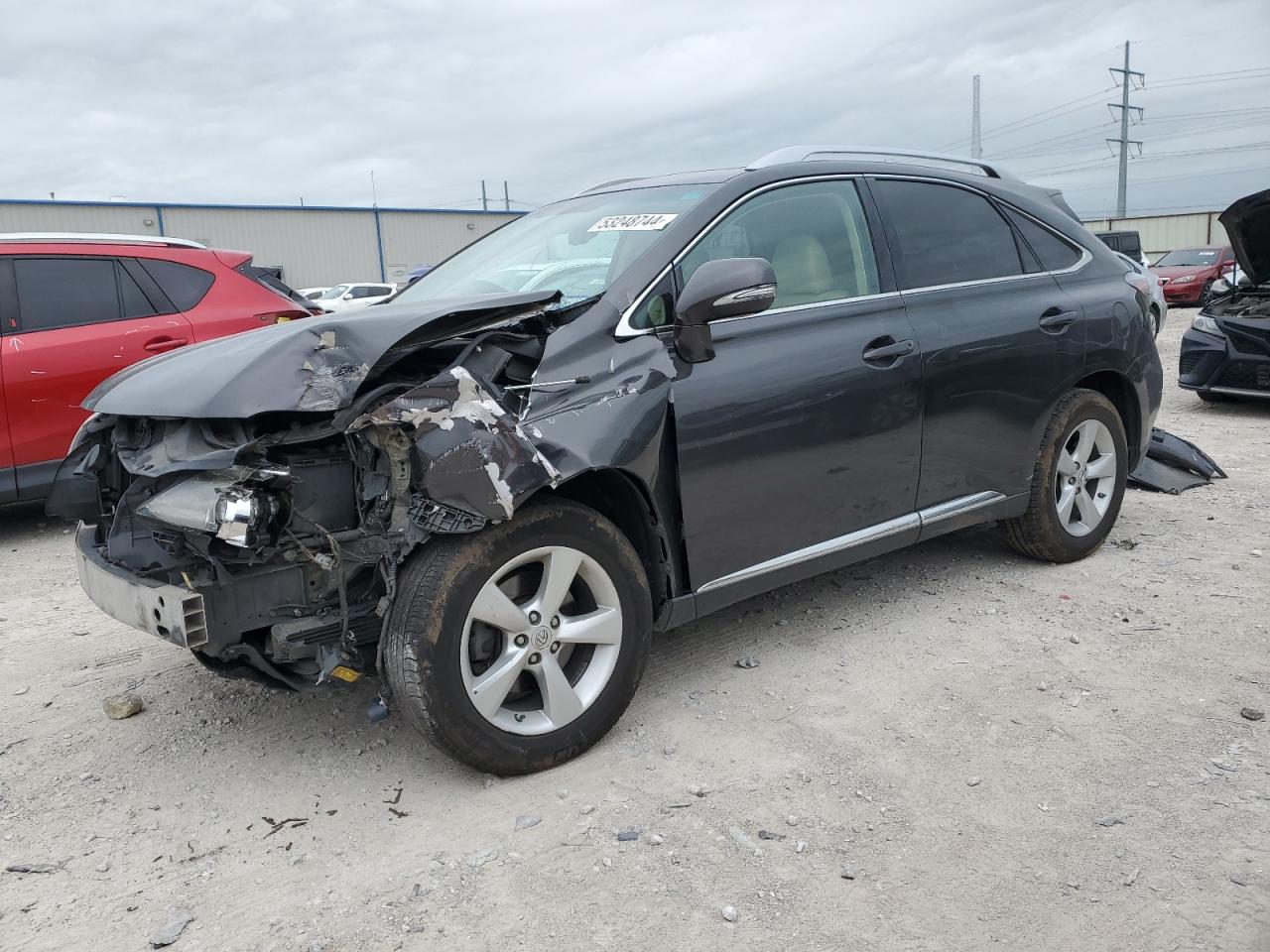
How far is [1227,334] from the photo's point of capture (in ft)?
28.9

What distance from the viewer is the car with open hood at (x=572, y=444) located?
8.75 ft

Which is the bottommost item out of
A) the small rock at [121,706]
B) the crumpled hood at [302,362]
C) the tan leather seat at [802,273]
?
the small rock at [121,706]

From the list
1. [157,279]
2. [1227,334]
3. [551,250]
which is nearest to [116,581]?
[551,250]

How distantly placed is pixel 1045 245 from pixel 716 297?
2.27 m

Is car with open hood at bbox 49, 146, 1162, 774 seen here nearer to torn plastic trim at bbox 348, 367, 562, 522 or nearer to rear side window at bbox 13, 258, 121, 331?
torn plastic trim at bbox 348, 367, 562, 522

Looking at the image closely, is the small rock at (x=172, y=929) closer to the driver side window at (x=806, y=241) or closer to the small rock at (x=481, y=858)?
the small rock at (x=481, y=858)

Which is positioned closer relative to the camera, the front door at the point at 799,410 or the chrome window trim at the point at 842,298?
the chrome window trim at the point at 842,298

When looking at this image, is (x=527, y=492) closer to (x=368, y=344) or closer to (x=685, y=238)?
(x=368, y=344)

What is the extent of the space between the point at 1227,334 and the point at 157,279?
885cm

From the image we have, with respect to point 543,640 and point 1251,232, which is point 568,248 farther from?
point 1251,232

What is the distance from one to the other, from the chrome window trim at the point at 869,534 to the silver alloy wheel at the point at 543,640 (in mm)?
426

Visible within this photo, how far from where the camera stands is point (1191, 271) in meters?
22.7

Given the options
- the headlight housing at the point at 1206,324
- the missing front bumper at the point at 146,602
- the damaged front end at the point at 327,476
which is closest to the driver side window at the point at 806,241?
the damaged front end at the point at 327,476

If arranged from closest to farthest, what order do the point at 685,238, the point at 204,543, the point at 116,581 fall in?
the point at 204,543
the point at 116,581
the point at 685,238
